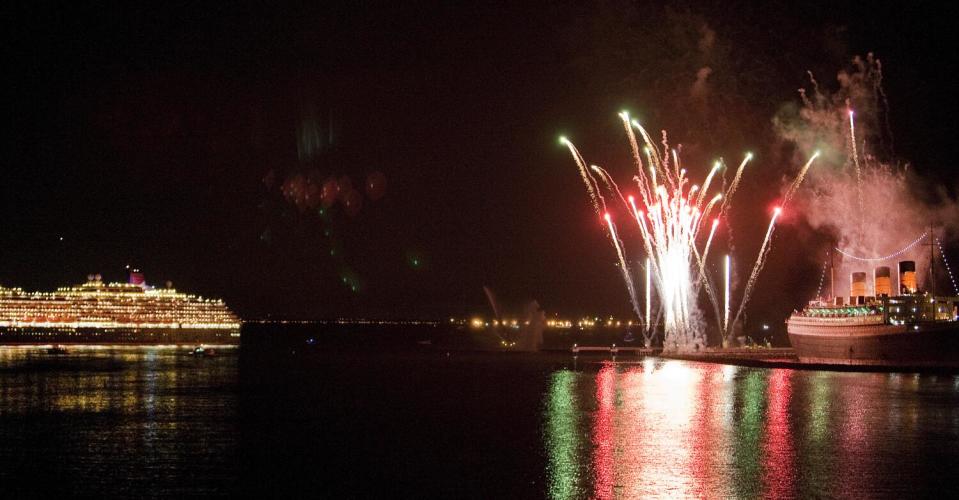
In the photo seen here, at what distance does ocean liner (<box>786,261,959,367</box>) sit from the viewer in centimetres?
5106

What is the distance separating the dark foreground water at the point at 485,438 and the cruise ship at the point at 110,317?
73.8m

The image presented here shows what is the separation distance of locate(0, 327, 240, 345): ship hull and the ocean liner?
7343cm

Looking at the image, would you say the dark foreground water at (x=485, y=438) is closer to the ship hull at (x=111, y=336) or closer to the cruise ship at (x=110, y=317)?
the ship hull at (x=111, y=336)

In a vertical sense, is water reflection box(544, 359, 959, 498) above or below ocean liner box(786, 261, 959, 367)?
below

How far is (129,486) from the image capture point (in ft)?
52.0

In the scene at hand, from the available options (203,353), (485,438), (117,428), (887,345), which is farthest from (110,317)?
(485,438)

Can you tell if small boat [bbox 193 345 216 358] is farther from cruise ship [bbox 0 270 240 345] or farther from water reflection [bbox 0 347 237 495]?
cruise ship [bbox 0 270 240 345]

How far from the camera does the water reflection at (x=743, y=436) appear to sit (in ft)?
52.1

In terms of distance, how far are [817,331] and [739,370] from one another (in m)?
15.7

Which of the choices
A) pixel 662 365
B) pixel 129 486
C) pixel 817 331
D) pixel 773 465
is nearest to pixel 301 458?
pixel 129 486

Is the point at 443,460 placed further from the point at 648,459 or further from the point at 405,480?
the point at 648,459

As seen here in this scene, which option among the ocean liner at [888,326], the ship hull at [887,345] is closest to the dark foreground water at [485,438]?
the ship hull at [887,345]

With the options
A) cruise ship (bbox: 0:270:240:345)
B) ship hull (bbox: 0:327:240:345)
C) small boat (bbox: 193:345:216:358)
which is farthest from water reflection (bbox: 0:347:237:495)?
cruise ship (bbox: 0:270:240:345)

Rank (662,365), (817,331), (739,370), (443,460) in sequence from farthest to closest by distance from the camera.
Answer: (817,331), (662,365), (739,370), (443,460)
